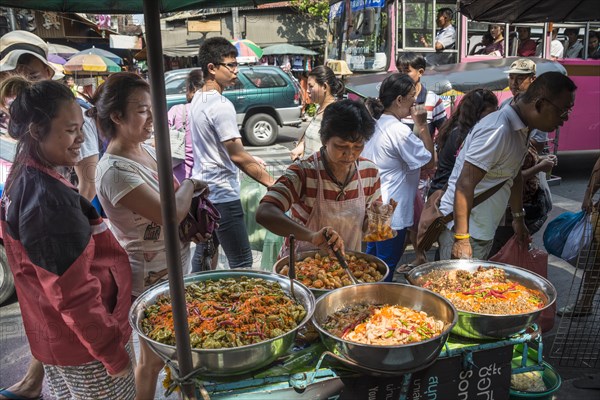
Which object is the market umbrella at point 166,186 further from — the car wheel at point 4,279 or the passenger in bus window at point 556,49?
the passenger in bus window at point 556,49

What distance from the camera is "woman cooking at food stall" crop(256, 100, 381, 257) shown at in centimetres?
272

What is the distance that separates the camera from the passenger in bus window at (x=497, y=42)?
8742mm

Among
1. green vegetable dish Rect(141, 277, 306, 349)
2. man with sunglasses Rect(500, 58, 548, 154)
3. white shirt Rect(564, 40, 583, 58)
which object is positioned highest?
white shirt Rect(564, 40, 583, 58)

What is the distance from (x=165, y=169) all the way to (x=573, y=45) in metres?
10.1

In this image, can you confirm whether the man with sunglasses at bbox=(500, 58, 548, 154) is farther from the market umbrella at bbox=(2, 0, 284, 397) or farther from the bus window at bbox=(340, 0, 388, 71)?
the market umbrella at bbox=(2, 0, 284, 397)

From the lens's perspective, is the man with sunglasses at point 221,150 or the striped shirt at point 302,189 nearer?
the striped shirt at point 302,189

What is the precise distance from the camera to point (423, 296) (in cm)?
226

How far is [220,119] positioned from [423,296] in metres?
2.17

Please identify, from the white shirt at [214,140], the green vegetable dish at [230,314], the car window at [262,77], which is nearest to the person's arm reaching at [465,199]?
the green vegetable dish at [230,314]

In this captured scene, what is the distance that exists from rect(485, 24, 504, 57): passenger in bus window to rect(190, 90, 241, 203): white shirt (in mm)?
6699

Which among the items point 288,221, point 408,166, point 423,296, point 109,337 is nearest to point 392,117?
point 408,166

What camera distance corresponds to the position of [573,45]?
925 centimetres

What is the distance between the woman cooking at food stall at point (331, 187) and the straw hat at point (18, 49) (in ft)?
8.53

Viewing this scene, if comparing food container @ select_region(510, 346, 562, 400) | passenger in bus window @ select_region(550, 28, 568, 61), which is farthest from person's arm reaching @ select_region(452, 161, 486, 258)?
passenger in bus window @ select_region(550, 28, 568, 61)
